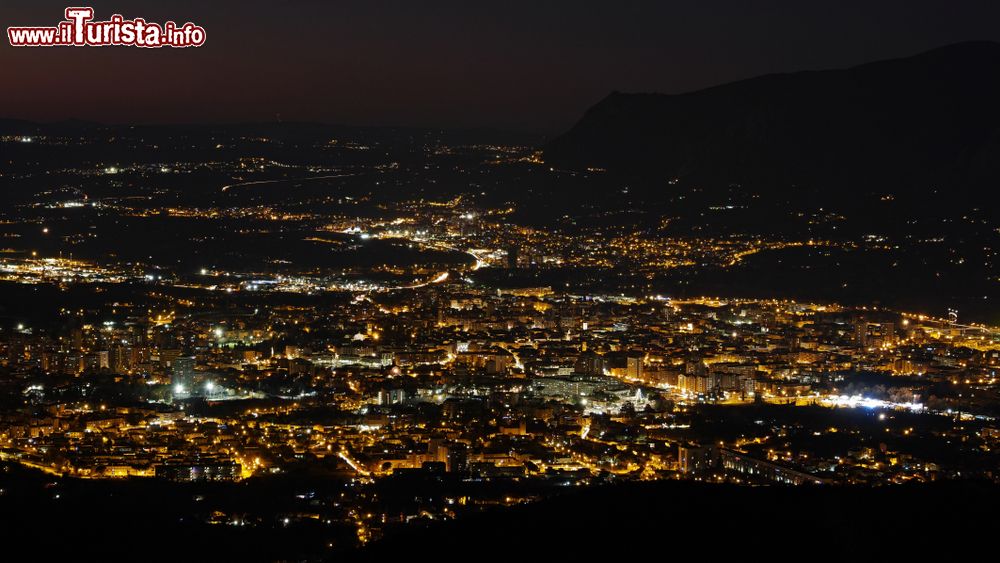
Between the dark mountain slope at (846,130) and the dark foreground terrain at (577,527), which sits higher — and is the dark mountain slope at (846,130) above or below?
above

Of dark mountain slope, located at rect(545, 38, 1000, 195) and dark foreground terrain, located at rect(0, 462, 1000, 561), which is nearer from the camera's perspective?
dark foreground terrain, located at rect(0, 462, 1000, 561)

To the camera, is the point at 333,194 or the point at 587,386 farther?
the point at 333,194

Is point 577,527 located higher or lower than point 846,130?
lower

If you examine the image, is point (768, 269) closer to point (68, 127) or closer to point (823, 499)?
point (823, 499)

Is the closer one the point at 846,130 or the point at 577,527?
the point at 577,527

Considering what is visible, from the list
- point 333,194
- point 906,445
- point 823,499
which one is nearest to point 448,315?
point 906,445

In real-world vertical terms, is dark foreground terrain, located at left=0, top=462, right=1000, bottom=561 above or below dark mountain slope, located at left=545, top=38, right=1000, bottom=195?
below

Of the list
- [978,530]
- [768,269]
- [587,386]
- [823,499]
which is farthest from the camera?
[768,269]

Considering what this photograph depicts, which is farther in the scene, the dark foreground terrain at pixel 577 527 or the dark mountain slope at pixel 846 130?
the dark mountain slope at pixel 846 130

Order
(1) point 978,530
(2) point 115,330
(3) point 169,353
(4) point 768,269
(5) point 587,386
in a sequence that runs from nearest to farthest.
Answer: (1) point 978,530
(5) point 587,386
(3) point 169,353
(2) point 115,330
(4) point 768,269

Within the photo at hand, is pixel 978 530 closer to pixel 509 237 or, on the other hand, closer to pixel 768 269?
pixel 768 269
